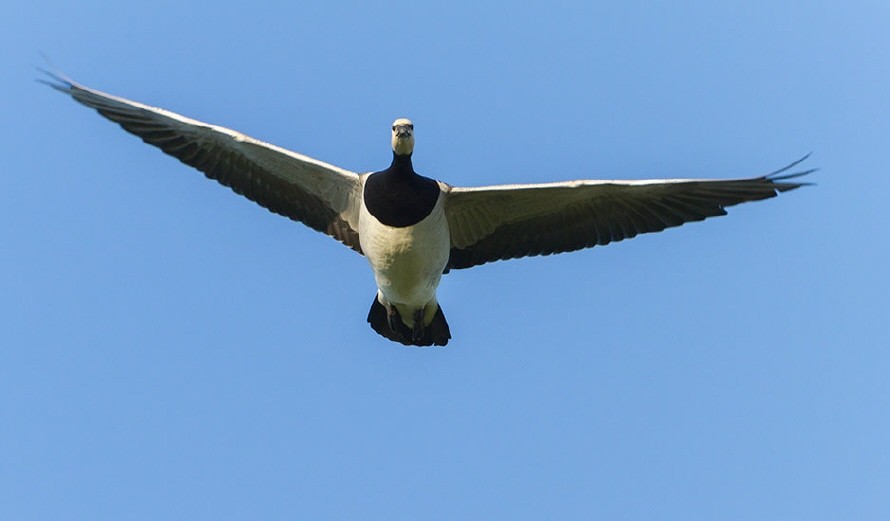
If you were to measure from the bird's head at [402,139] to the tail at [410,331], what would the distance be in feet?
7.80

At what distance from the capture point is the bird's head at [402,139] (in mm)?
18516

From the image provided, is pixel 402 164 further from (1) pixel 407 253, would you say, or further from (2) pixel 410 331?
(2) pixel 410 331

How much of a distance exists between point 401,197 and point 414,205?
19 cm

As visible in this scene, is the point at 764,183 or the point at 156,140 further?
the point at 156,140

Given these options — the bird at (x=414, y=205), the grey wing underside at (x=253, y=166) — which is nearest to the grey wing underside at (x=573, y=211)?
the bird at (x=414, y=205)

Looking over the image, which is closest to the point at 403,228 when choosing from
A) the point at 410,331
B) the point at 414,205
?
the point at 414,205

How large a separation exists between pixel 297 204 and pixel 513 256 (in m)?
2.91

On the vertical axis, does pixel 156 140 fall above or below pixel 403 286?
above

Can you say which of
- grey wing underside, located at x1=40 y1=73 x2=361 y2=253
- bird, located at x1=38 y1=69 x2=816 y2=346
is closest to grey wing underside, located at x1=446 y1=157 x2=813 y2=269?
bird, located at x1=38 y1=69 x2=816 y2=346

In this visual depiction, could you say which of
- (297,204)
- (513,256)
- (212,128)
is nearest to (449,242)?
(513,256)

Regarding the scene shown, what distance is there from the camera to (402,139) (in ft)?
60.7

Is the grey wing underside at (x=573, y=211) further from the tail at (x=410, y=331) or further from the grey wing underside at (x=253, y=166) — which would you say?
the grey wing underside at (x=253, y=166)

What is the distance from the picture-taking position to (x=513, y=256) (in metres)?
19.7

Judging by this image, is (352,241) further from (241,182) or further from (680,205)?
(680,205)
